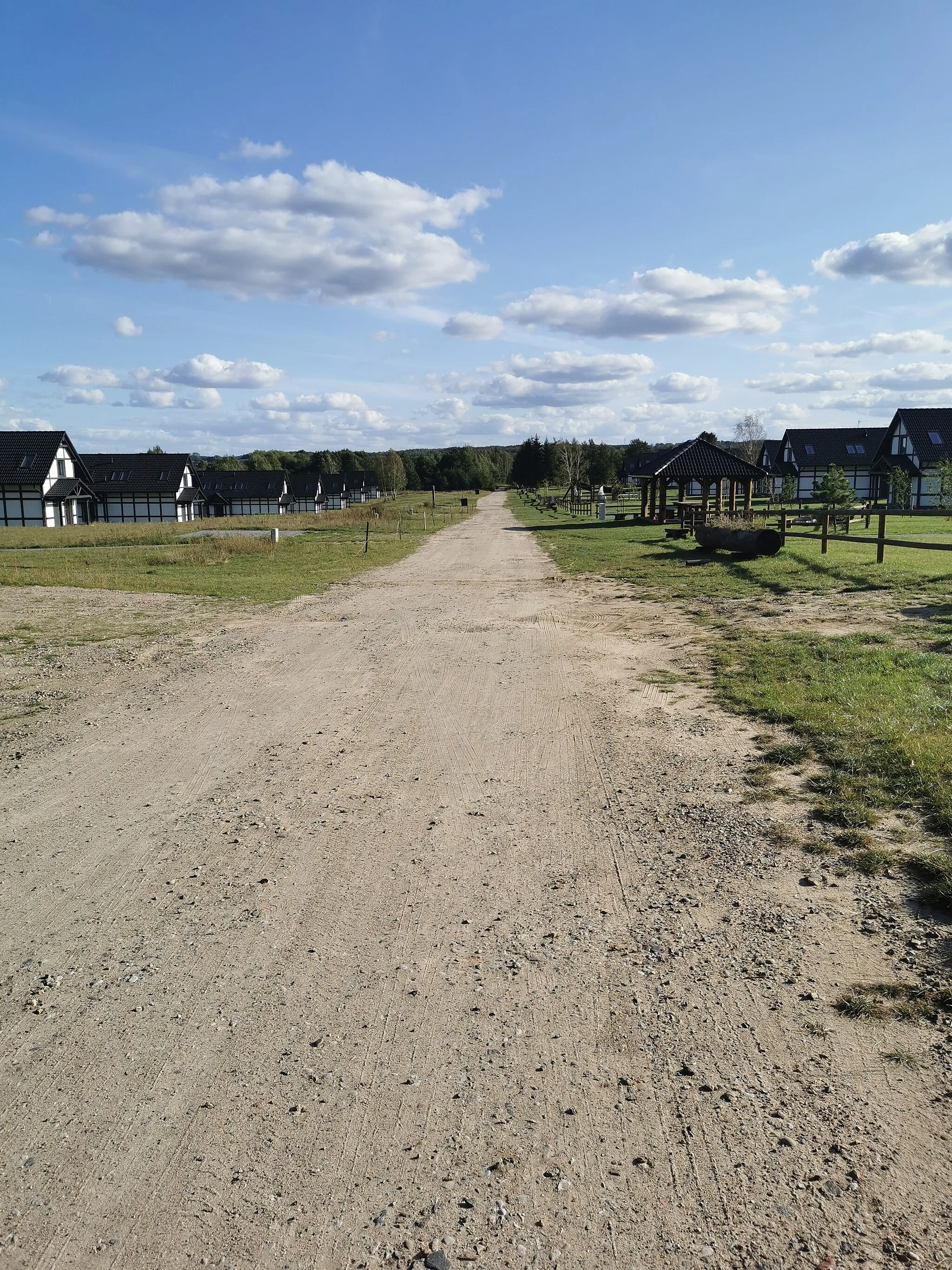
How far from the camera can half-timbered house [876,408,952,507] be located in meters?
55.2

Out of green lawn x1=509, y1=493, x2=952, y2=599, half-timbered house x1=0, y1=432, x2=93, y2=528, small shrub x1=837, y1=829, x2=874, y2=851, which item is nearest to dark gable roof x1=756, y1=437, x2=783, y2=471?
green lawn x1=509, y1=493, x2=952, y2=599

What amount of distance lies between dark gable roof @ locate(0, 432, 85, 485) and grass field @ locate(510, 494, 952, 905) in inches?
2119

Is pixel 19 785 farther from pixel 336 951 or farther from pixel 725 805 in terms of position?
pixel 725 805

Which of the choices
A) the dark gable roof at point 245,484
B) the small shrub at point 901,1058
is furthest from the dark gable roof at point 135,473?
the small shrub at point 901,1058

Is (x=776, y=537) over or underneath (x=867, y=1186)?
over

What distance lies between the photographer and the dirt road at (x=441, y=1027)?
107 inches

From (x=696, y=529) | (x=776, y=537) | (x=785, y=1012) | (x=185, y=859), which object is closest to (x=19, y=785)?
(x=185, y=859)

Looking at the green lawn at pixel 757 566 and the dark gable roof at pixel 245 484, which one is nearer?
the green lawn at pixel 757 566

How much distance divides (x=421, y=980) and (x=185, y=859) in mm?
2005

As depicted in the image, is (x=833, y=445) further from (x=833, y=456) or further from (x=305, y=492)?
(x=305, y=492)

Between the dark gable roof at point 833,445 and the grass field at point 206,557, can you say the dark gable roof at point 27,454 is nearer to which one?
the grass field at point 206,557

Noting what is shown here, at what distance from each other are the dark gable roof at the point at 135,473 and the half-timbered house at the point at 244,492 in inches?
659

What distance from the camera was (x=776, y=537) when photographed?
22.2 metres

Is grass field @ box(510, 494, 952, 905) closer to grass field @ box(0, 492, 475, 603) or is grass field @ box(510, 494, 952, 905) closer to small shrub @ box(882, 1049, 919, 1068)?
small shrub @ box(882, 1049, 919, 1068)
